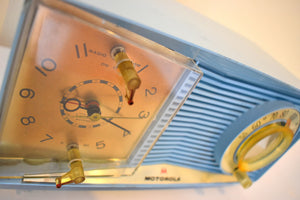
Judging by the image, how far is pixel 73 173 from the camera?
0.57 meters

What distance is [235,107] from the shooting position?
0.77 meters

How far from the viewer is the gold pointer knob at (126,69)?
0.47 metres

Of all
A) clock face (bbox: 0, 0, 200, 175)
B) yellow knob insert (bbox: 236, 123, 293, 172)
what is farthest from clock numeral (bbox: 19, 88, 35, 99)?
yellow knob insert (bbox: 236, 123, 293, 172)

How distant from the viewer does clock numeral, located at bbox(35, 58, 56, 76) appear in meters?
0.49

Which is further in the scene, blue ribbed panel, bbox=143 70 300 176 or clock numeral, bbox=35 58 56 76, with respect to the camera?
blue ribbed panel, bbox=143 70 300 176

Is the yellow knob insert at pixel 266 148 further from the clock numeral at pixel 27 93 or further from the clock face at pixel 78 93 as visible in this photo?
the clock numeral at pixel 27 93

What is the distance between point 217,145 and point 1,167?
0.55 m

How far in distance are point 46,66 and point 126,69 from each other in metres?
0.14

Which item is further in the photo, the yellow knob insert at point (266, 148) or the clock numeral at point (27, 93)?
the yellow knob insert at point (266, 148)

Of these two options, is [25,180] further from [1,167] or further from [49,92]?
[49,92]

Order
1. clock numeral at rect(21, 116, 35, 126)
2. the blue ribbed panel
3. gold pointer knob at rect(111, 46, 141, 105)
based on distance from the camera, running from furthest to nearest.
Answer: the blue ribbed panel → clock numeral at rect(21, 116, 35, 126) → gold pointer knob at rect(111, 46, 141, 105)

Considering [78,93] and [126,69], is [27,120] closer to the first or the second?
[78,93]

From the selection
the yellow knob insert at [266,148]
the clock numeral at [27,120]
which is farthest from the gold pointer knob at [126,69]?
the yellow knob insert at [266,148]

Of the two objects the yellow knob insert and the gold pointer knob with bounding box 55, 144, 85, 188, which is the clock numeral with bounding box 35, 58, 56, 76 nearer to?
the gold pointer knob with bounding box 55, 144, 85, 188
